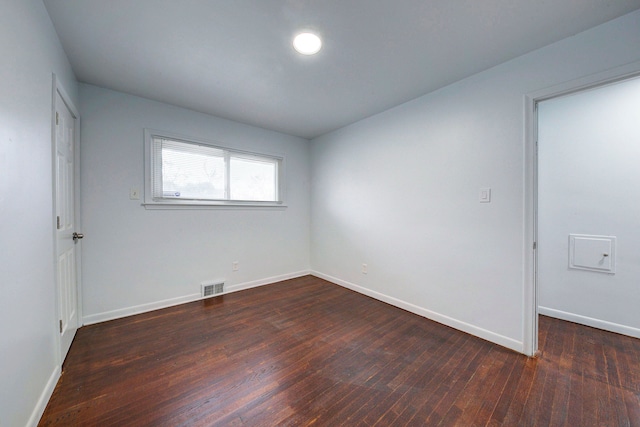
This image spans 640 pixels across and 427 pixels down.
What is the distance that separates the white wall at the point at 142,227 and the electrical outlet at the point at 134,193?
0.11ft

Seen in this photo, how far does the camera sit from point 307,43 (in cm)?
174

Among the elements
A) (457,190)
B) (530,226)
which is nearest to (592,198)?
(530,226)

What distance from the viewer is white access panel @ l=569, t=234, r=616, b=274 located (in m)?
2.22

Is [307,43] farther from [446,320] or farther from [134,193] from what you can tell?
[446,320]

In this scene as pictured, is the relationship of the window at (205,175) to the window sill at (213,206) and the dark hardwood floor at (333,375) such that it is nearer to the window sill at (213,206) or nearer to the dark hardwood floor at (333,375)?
the window sill at (213,206)

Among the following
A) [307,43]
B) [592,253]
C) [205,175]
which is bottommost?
[592,253]

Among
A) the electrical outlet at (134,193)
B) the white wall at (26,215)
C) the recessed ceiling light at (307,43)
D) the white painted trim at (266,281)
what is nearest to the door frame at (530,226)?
the recessed ceiling light at (307,43)

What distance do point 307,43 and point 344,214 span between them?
2.26 metres

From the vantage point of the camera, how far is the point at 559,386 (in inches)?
60.5

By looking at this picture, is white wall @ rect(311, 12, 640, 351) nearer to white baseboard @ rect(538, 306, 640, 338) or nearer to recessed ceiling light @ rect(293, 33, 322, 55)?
white baseboard @ rect(538, 306, 640, 338)

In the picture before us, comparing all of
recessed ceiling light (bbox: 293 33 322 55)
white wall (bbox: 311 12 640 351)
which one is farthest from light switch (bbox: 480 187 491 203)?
recessed ceiling light (bbox: 293 33 322 55)

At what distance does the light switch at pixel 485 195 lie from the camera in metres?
2.08

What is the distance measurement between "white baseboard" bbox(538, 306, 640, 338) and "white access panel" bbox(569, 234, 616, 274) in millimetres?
486

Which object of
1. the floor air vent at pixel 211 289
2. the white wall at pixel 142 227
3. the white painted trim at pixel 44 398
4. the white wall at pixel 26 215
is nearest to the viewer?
the white wall at pixel 26 215
